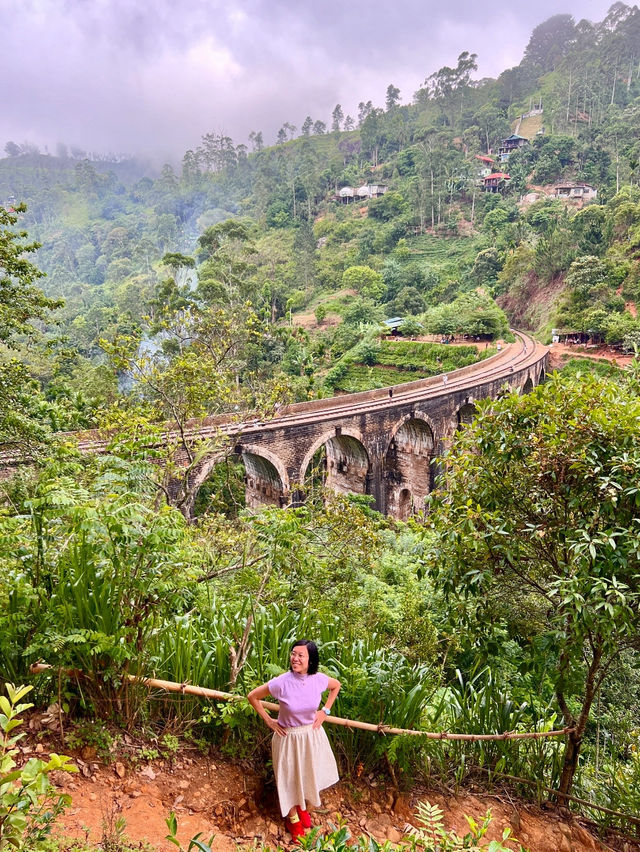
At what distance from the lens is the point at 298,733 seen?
7.70 feet

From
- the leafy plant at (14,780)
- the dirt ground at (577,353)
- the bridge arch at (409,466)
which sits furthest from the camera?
the dirt ground at (577,353)

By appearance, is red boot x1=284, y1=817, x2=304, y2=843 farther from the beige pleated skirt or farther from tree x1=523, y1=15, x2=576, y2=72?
tree x1=523, y1=15, x2=576, y2=72

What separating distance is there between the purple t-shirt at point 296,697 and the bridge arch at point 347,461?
12600mm

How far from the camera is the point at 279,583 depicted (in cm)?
400

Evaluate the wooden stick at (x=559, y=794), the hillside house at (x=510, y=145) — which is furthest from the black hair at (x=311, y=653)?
the hillside house at (x=510, y=145)

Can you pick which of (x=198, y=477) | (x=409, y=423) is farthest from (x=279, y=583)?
(x=409, y=423)

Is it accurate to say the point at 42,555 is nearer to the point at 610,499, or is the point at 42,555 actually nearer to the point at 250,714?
the point at 250,714

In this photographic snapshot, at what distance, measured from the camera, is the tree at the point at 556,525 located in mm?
2582

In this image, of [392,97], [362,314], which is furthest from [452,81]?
[362,314]

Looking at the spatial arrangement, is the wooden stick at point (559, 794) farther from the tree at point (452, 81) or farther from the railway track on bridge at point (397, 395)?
the tree at point (452, 81)

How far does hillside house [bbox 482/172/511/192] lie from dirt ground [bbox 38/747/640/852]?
196ft

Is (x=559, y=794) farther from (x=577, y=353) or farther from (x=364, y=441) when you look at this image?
(x=577, y=353)

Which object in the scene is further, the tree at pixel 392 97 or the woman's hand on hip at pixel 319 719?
the tree at pixel 392 97

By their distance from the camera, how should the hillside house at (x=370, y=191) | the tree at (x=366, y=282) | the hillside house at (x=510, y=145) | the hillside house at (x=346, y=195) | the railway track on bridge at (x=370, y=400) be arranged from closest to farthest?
1. the railway track on bridge at (x=370, y=400)
2. the tree at (x=366, y=282)
3. the hillside house at (x=510, y=145)
4. the hillside house at (x=370, y=191)
5. the hillside house at (x=346, y=195)
